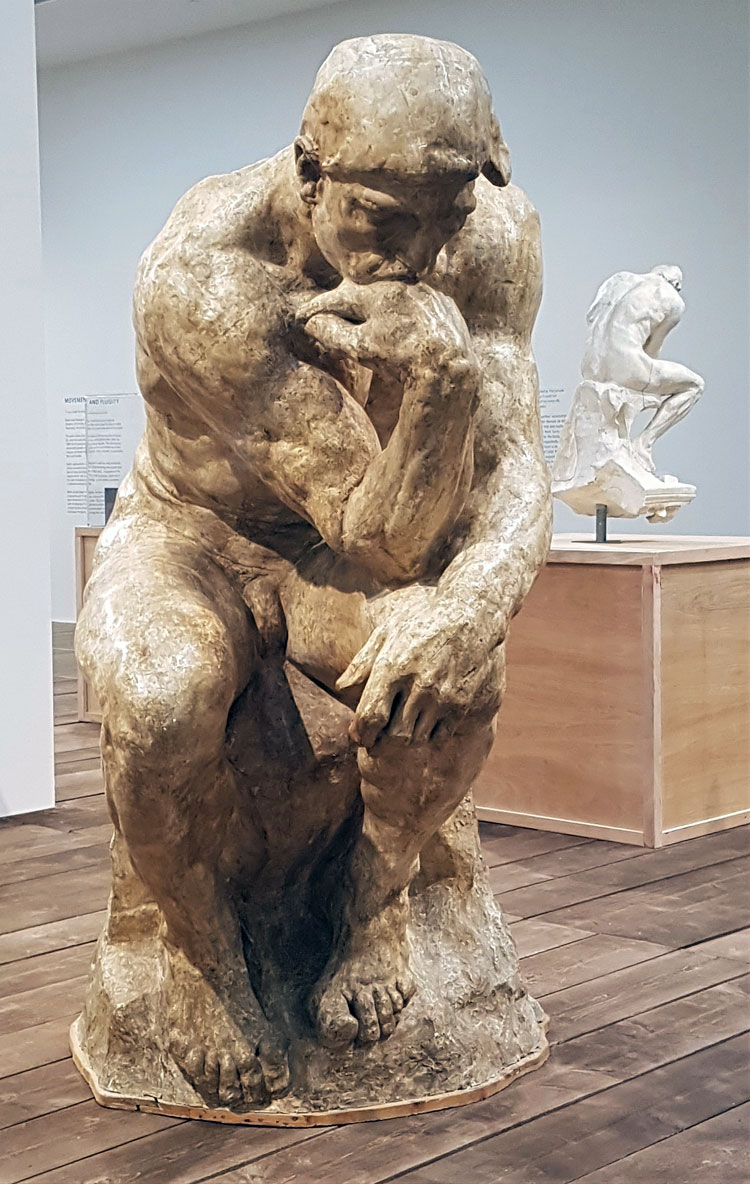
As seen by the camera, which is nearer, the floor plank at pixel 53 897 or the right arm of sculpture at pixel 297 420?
the right arm of sculpture at pixel 297 420

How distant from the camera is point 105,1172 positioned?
2186 mm

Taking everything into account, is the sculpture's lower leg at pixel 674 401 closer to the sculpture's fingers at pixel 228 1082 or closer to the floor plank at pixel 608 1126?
the floor plank at pixel 608 1126

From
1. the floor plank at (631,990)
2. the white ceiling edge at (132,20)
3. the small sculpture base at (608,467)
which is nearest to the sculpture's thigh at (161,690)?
the floor plank at (631,990)

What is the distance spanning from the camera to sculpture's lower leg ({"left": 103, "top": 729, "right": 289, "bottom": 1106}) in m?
2.24

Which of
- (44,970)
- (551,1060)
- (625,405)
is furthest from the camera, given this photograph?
(625,405)

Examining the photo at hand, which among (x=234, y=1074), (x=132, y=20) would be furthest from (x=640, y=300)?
(x=132, y=20)

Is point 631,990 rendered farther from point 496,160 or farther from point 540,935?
point 496,160

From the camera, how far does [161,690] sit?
216cm

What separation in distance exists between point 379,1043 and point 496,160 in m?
1.31

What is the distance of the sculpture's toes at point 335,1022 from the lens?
7.78 ft

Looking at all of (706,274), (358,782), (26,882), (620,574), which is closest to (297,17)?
(706,274)

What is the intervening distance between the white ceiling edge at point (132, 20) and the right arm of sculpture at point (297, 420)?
723 centimetres

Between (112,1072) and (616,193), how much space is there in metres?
6.16

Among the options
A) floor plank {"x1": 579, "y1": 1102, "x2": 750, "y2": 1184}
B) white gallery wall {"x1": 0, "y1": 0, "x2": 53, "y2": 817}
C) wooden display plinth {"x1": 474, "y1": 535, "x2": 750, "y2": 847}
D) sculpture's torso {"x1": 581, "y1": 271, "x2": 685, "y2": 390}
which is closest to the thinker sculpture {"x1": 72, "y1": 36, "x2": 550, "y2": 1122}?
floor plank {"x1": 579, "y1": 1102, "x2": 750, "y2": 1184}
